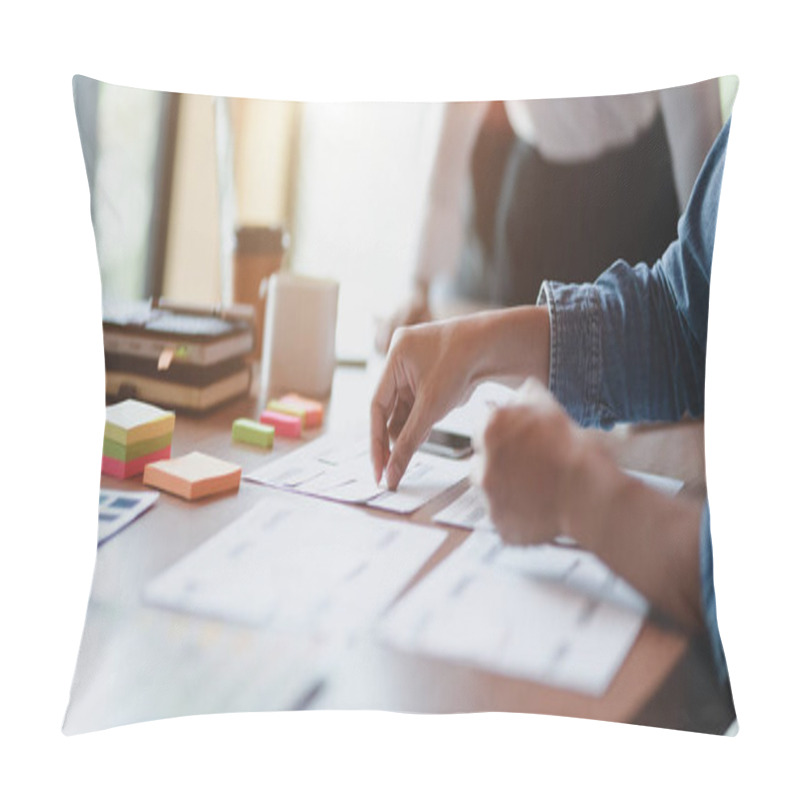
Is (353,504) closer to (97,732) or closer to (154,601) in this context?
(154,601)

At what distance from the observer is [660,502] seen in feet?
3.22

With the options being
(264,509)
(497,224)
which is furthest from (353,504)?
(497,224)

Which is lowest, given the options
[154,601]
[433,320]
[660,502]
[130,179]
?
[154,601]

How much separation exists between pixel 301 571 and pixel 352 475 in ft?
0.35

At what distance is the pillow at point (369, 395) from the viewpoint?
0.97 meters

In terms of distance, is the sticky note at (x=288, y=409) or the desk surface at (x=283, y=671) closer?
the desk surface at (x=283, y=671)

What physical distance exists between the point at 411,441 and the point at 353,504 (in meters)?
0.08

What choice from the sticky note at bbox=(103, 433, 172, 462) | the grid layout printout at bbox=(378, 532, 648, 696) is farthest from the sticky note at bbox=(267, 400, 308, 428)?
the grid layout printout at bbox=(378, 532, 648, 696)

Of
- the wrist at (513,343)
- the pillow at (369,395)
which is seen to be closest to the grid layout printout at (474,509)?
the pillow at (369,395)

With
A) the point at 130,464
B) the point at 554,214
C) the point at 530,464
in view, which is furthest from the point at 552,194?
the point at 130,464

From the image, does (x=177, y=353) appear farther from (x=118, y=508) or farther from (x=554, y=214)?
(x=554, y=214)

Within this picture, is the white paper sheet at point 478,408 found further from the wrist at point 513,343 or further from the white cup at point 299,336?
the white cup at point 299,336

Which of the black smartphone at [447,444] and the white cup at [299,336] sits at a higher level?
the white cup at [299,336]

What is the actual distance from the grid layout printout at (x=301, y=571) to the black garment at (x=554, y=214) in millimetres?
240
